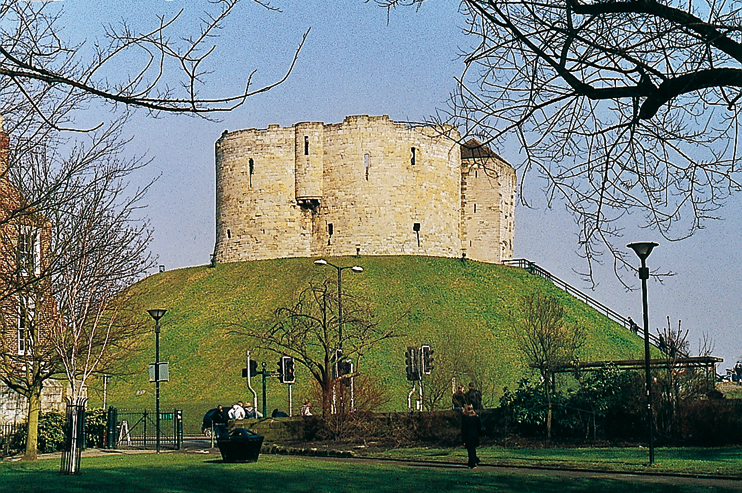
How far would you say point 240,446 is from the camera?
58.7 ft

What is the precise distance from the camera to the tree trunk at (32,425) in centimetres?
2216

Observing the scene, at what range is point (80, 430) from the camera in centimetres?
1631

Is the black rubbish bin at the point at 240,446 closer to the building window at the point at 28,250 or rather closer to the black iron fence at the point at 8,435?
the building window at the point at 28,250

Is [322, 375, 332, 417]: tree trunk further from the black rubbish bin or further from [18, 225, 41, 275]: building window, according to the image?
[18, 225, 41, 275]: building window

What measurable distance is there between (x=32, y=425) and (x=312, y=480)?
11147 millimetres

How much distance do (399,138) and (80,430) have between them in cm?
5584

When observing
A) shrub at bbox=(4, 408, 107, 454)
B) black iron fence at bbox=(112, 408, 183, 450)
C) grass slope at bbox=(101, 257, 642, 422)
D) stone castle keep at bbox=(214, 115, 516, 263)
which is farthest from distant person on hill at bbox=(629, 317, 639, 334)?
shrub at bbox=(4, 408, 107, 454)

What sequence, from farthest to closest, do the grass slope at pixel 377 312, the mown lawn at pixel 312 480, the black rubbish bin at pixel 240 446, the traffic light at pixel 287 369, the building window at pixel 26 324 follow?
the grass slope at pixel 377 312
the traffic light at pixel 287 369
the building window at pixel 26 324
the black rubbish bin at pixel 240 446
the mown lawn at pixel 312 480

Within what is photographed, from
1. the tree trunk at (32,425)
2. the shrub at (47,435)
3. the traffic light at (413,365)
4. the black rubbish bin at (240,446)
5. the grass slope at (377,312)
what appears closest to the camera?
the black rubbish bin at (240,446)

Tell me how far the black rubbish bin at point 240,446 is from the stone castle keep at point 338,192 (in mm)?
51839

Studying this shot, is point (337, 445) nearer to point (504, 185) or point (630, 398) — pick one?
point (630, 398)

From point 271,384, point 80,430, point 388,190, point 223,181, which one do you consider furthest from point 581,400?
point 223,181

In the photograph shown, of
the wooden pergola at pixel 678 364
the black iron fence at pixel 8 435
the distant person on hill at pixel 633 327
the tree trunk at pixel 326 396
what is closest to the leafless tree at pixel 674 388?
the wooden pergola at pixel 678 364

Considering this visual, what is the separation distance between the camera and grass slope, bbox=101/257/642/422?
48.2m
